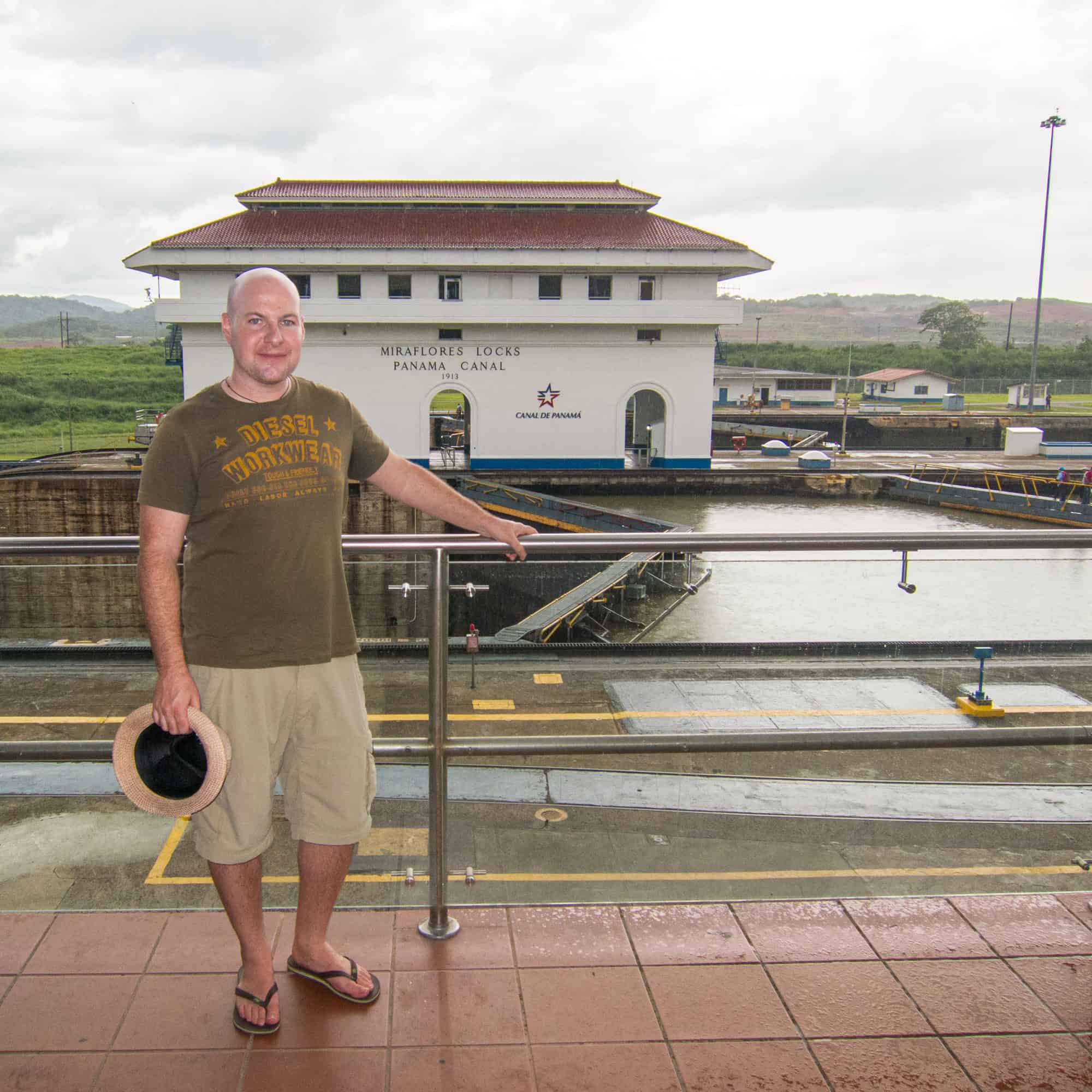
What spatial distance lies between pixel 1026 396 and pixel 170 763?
2707 inches

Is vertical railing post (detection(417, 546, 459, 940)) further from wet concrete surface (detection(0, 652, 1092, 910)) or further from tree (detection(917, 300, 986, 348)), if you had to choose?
tree (detection(917, 300, 986, 348))

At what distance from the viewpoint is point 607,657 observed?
11.3ft

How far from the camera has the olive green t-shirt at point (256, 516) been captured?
2.35m

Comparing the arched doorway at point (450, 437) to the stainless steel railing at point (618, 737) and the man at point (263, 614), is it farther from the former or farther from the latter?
the man at point (263, 614)

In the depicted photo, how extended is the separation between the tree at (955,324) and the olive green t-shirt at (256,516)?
12160 centimetres

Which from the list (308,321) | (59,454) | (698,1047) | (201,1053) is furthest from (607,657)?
(59,454)

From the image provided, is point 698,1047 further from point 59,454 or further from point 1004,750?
point 59,454

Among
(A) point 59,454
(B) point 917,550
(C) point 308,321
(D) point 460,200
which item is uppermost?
(D) point 460,200

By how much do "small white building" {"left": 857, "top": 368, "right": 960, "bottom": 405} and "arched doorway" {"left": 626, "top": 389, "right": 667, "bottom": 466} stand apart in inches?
1677

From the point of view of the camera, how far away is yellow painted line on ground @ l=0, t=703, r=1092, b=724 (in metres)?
3.04

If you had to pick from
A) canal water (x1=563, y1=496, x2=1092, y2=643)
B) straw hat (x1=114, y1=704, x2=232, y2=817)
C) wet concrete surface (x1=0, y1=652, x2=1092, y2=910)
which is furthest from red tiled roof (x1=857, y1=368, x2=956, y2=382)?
straw hat (x1=114, y1=704, x2=232, y2=817)

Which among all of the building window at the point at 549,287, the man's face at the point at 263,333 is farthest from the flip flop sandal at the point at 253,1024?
the building window at the point at 549,287

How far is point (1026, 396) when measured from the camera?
62969 millimetres

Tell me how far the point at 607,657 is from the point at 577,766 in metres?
0.39
